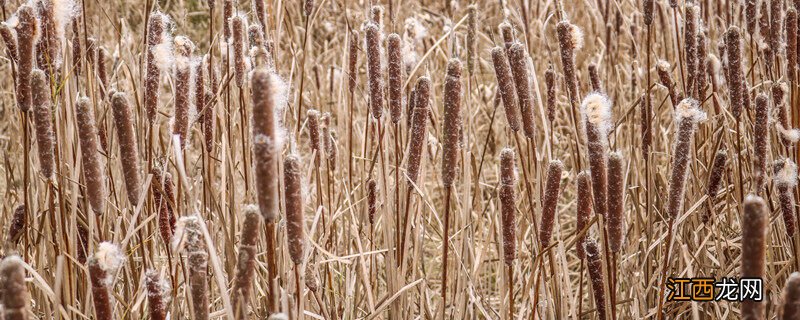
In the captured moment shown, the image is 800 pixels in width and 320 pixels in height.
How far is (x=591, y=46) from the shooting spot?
3.58 m

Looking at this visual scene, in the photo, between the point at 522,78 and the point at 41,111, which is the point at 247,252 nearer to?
the point at 41,111

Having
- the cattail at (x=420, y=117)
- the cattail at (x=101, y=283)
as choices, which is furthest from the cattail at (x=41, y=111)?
the cattail at (x=420, y=117)

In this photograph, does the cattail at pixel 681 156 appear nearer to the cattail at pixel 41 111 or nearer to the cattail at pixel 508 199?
the cattail at pixel 508 199

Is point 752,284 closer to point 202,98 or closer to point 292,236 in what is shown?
point 292,236

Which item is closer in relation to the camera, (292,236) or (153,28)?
(292,236)

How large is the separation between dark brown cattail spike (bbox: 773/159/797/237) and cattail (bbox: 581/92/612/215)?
355mm

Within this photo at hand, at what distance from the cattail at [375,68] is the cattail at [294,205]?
44cm

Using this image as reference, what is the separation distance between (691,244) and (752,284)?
37.5 inches

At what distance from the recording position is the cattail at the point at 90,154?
0.85 metres

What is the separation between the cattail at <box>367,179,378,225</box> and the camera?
1.42 m

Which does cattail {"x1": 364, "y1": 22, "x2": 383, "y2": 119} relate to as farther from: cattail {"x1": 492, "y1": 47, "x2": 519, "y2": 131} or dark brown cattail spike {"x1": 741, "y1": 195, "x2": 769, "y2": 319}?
dark brown cattail spike {"x1": 741, "y1": 195, "x2": 769, "y2": 319}

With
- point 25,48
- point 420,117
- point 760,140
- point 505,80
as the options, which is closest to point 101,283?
point 25,48

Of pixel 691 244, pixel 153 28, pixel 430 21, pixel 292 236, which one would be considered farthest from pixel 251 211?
pixel 430 21

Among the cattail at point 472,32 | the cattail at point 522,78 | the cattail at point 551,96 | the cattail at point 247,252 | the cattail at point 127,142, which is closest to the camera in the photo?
the cattail at point 247,252
